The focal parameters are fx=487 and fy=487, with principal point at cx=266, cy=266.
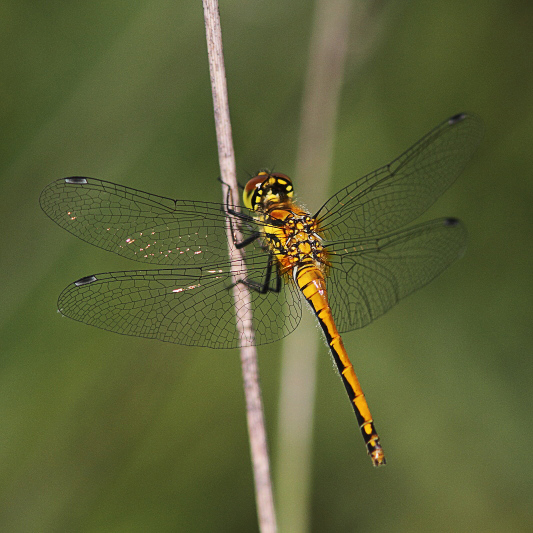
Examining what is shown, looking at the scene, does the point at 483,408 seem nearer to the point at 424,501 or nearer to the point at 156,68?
the point at 424,501

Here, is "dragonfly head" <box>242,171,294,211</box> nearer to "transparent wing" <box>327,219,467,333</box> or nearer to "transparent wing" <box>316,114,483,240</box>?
"transparent wing" <box>316,114,483,240</box>

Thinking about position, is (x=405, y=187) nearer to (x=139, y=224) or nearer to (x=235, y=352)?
(x=139, y=224)

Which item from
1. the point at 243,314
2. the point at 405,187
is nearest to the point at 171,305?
the point at 243,314

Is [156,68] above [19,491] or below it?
above

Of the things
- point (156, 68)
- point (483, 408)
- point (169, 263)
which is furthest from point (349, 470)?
point (156, 68)

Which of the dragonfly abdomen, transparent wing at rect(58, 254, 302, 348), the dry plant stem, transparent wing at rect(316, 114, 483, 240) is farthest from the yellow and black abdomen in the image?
the dry plant stem
